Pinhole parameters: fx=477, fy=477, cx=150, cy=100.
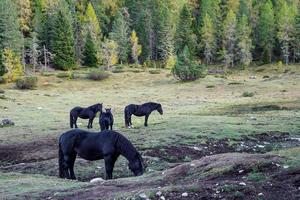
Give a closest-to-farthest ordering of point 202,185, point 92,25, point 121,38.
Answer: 1. point 202,185
2. point 92,25
3. point 121,38

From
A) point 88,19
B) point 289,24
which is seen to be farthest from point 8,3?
point 289,24

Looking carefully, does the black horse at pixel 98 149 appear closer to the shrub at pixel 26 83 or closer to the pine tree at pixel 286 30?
the shrub at pixel 26 83

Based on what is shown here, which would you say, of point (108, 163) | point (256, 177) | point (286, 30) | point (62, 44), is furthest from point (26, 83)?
point (286, 30)

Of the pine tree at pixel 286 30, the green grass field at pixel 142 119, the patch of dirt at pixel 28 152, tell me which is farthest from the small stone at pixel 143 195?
the pine tree at pixel 286 30

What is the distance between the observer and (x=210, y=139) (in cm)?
2478

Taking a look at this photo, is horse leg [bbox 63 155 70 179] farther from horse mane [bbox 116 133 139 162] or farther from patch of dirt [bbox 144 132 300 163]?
patch of dirt [bbox 144 132 300 163]

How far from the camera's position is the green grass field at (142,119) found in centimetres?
1839

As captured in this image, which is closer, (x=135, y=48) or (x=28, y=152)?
(x=28, y=152)

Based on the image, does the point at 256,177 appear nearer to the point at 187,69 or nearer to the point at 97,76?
the point at 187,69

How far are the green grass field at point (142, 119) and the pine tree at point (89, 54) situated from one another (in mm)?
14808

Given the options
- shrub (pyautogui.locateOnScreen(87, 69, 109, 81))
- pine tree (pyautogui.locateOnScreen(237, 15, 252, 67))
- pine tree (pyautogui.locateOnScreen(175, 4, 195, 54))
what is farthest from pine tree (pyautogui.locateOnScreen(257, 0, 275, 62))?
shrub (pyautogui.locateOnScreen(87, 69, 109, 81))

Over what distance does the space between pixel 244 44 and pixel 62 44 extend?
36.2m

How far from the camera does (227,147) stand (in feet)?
77.3

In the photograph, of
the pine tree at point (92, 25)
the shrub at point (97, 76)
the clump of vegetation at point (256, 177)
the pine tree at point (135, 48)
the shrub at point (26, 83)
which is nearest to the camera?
the clump of vegetation at point (256, 177)
